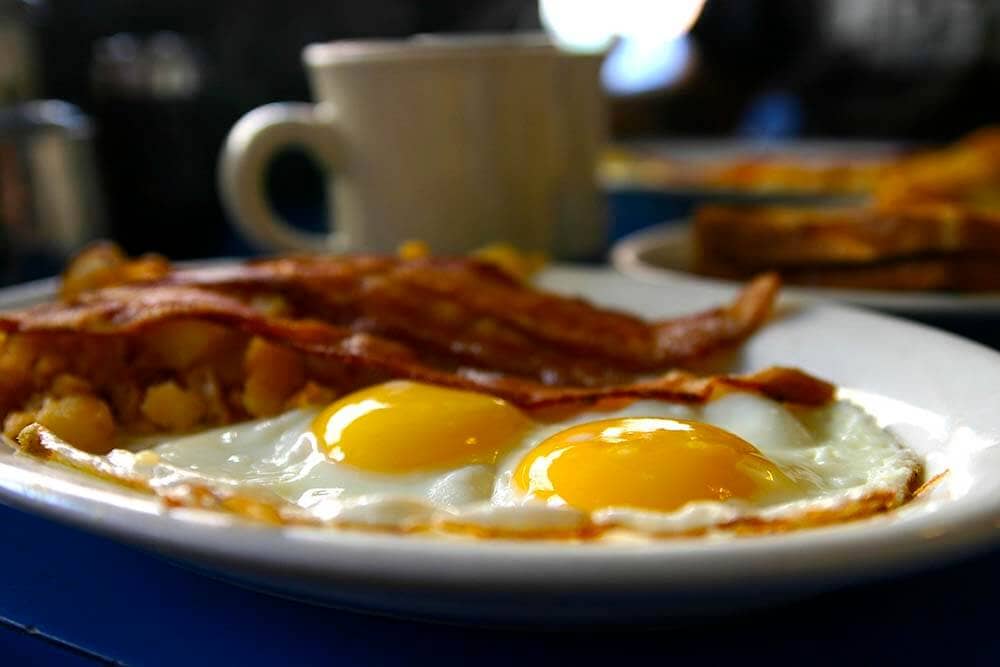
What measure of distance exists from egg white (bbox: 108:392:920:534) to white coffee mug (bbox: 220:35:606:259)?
70 centimetres

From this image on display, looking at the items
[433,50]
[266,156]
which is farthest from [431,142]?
[266,156]

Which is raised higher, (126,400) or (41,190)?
(41,190)

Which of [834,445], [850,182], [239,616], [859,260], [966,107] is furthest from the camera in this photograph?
[966,107]

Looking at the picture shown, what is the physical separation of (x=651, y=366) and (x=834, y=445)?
21 cm

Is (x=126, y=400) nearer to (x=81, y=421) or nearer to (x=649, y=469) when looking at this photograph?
(x=81, y=421)

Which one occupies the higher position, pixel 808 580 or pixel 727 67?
pixel 727 67

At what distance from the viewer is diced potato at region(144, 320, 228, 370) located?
793 mm

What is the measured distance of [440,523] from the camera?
49 cm

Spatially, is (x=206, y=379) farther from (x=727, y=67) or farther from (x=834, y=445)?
(x=727, y=67)

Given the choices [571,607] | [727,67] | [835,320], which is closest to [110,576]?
[571,607]

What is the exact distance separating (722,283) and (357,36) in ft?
10.1

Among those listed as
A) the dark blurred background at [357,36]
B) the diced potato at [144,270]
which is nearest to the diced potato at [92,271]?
the diced potato at [144,270]

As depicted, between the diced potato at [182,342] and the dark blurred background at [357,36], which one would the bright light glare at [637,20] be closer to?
the dark blurred background at [357,36]

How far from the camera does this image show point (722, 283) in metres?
1.18
